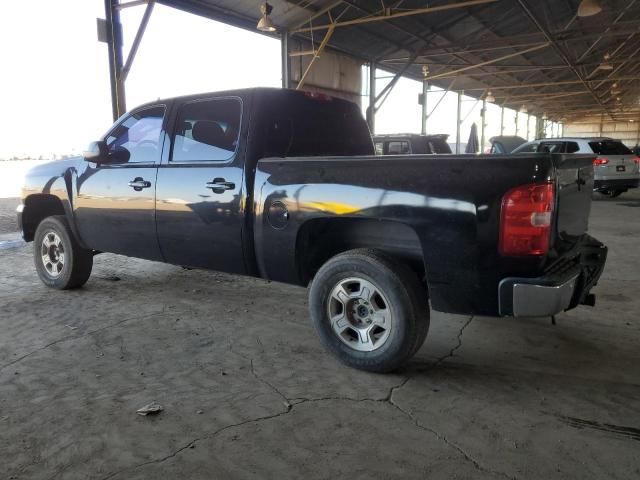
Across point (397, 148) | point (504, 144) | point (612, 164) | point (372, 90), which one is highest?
point (372, 90)

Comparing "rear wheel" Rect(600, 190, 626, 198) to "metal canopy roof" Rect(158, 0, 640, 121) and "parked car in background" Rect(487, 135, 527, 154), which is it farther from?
"metal canopy roof" Rect(158, 0, 640, 121)

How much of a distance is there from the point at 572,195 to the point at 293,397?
6.75 ft

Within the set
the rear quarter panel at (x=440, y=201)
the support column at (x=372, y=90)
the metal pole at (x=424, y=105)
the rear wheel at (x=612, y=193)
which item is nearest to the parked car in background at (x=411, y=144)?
the rear wheel at (x=612, y=193)

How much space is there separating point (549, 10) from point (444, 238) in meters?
17.2

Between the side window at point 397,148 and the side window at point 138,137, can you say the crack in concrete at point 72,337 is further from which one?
the side window at point 397,148

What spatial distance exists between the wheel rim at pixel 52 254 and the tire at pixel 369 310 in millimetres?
3120

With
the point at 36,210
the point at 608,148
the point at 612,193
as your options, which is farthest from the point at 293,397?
the point at 612,193

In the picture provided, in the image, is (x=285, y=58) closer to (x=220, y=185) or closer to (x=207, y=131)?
(x=207, y=131)

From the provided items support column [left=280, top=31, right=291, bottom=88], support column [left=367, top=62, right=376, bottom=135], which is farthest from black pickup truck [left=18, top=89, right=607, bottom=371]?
support column [left=367, top=62, right=376, bottom=135]

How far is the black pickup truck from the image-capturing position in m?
2.58

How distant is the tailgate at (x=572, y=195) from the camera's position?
2.71 metres

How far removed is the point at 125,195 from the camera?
4234 mm

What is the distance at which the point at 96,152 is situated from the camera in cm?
426

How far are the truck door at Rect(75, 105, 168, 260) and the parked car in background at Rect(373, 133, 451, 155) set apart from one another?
6354 mm
